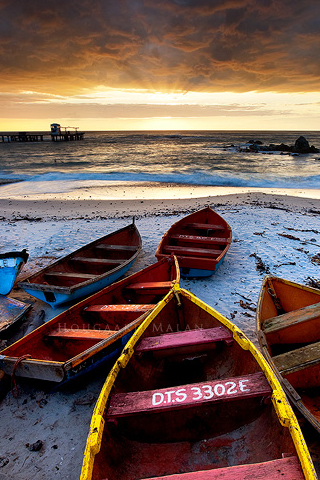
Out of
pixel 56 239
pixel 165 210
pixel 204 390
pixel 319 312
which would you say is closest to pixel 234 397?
pixel 204 390

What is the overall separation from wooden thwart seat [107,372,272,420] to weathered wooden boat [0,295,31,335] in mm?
3387

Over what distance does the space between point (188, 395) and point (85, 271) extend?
5188 millimetres

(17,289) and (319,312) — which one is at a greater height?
(319,312)

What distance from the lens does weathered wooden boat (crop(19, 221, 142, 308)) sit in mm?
5863

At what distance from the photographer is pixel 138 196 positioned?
63.3ft

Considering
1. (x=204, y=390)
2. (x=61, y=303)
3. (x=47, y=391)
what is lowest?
(x=47, y=391)

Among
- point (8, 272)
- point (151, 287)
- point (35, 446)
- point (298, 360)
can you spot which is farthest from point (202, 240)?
point (35, 446)

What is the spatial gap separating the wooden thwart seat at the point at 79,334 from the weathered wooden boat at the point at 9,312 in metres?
1.40

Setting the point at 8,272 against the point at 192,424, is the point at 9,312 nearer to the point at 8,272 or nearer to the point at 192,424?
the point at 8,272

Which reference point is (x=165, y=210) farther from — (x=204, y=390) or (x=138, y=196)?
(x=204, y=390)

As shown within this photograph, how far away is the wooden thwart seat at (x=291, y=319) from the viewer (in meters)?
4.29

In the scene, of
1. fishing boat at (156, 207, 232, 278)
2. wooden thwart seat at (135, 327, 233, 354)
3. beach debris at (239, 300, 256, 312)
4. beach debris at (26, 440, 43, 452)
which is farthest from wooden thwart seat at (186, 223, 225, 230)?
beach debris at (26, 440, 43, 452)

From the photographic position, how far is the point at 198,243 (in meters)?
8.58

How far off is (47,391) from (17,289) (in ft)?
12.4
